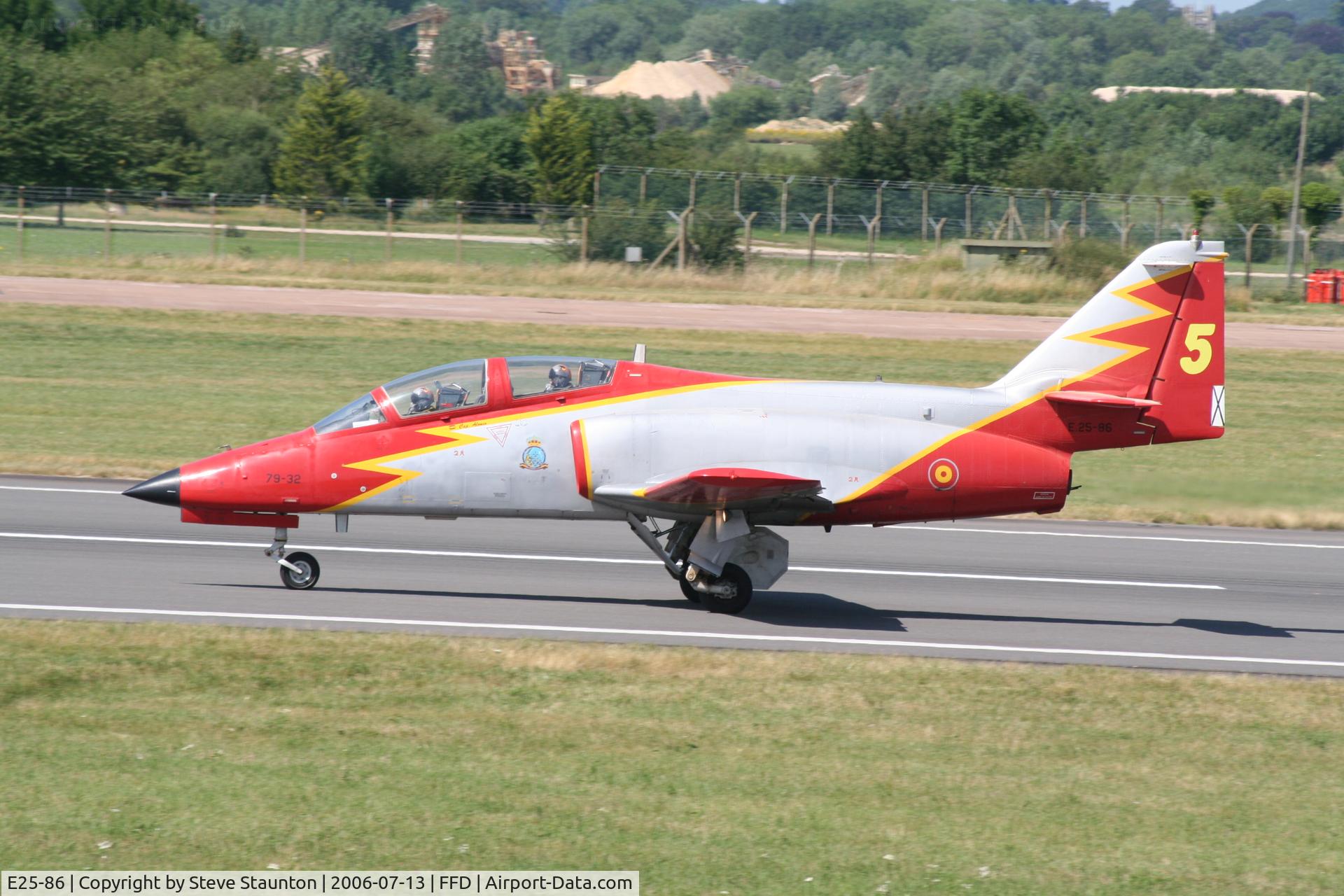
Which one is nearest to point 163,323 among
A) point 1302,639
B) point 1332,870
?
point 1302,639

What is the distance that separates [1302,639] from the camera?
1400cm

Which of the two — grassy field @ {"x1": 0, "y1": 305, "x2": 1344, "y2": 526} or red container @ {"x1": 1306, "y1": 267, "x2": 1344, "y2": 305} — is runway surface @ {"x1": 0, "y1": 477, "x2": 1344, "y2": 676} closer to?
grassy field @ {"x1": 0, "y1": 305, "x2": 1344, "y2": 526}

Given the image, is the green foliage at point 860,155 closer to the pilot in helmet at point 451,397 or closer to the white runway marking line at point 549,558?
the white runway marking line at point 549,558

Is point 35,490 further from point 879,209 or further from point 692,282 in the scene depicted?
point 879,209

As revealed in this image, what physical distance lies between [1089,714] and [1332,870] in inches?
113

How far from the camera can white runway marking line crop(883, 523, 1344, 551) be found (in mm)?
18438

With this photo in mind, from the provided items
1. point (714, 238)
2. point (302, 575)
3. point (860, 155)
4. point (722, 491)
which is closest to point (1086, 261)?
point (714, 238)

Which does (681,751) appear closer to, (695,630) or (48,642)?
(695,630)

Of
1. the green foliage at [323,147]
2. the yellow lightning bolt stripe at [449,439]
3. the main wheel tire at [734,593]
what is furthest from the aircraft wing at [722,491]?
the green foliage at [323,147]

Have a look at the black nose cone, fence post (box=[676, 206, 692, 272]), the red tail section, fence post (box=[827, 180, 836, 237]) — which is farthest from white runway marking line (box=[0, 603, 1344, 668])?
fence post (box=[827, 180, 836, 237])

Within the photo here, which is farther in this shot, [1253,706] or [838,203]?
[838,203]

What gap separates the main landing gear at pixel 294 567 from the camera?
14.1m

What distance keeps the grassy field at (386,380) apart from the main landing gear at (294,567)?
644 cm

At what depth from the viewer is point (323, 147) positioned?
72.6m
